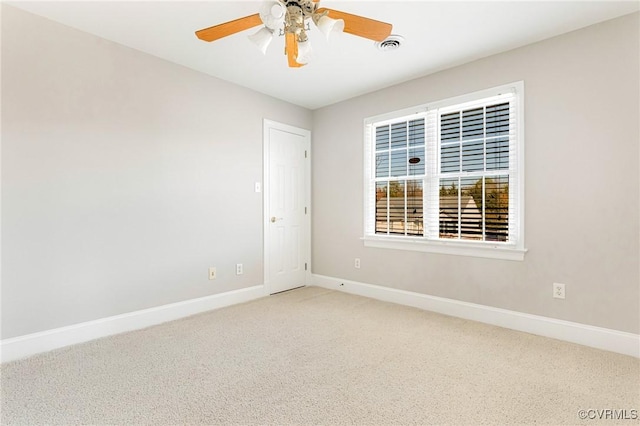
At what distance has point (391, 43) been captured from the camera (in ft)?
9.18

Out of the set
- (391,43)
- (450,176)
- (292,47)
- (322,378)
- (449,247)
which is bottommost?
(322,378)

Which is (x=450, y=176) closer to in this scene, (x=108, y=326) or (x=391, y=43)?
(x=391, y=43)

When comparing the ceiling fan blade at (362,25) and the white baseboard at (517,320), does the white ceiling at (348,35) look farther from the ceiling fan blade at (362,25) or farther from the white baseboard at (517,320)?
the white baseboard at (517,320)

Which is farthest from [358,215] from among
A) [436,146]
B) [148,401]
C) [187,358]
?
[148,401]

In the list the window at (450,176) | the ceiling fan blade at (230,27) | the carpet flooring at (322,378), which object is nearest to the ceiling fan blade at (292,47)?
the ceiling fan blade at (230,27)

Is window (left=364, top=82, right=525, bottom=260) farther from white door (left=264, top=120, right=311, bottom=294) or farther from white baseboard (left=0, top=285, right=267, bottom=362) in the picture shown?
white baseboard (left=0, top=285, right=267, bottom=362)

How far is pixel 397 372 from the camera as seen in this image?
2.18 metres

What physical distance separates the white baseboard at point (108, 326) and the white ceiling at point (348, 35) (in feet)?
7.91

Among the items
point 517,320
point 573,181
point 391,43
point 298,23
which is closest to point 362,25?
point 298,23

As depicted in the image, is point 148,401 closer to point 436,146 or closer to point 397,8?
point 397,8

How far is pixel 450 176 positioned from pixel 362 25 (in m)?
2.06

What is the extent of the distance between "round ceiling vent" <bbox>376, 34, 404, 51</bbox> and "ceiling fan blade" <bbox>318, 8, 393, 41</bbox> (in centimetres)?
99

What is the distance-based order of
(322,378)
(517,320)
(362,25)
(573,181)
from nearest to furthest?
(362,25) < (322,378) < (573,181) < (517,320)

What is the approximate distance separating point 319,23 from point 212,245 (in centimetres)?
256
